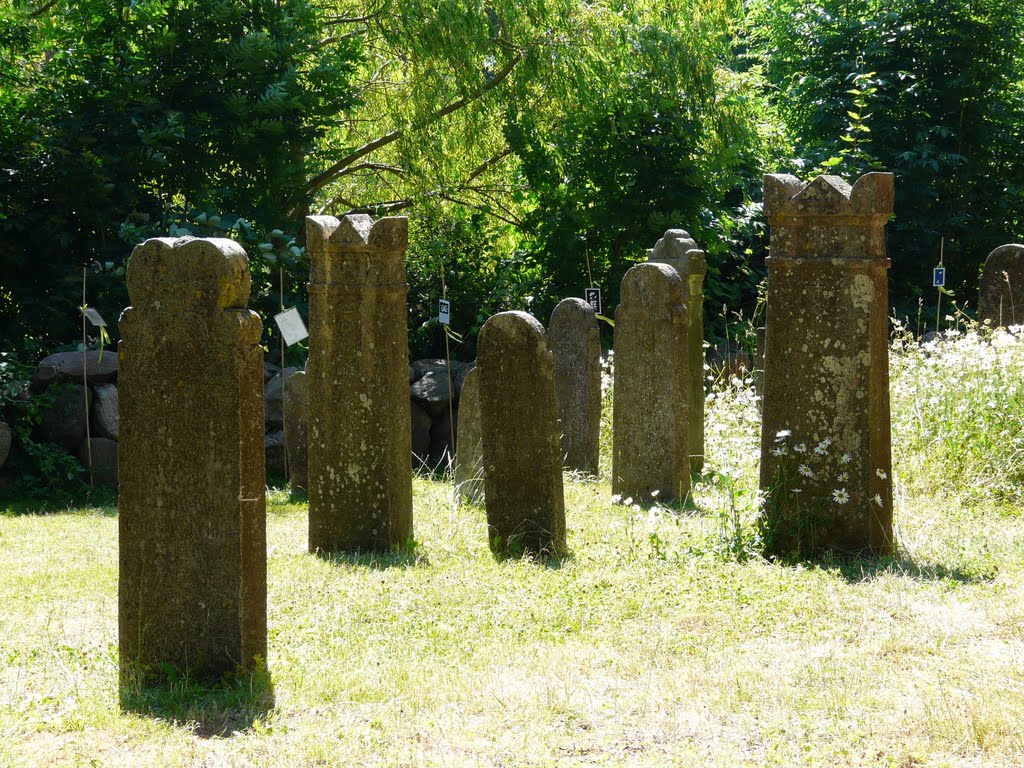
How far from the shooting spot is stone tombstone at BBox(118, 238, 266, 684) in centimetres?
447

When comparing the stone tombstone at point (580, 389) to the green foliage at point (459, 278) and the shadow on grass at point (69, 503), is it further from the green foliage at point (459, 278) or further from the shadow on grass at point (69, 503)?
the shadow on grass at point (69, 503)

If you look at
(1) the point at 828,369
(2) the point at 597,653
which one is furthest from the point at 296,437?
(2) the point at 597,653

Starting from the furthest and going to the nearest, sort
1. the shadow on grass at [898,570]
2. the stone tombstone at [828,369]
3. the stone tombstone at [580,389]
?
the stone tombstone at [580,389] < the stone tombstone at [828,369] < the shadow on grass at [898,570]

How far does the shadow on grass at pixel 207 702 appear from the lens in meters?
4.24

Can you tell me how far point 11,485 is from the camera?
11.2 metres

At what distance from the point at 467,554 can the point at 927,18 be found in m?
16.2

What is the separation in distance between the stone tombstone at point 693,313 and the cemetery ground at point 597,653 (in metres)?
2.38

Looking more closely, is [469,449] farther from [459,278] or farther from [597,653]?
[459,278]

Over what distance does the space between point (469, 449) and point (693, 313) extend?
9.22 ft

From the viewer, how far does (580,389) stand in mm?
10953

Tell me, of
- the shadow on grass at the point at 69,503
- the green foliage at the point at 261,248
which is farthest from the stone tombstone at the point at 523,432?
the green foliage at the point at 261,248

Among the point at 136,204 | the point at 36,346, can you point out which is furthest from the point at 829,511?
the point at 136,204

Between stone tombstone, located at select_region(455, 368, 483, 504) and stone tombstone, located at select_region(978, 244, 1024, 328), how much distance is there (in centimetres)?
715

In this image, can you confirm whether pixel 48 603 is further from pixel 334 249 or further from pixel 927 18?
pixel 927 18
